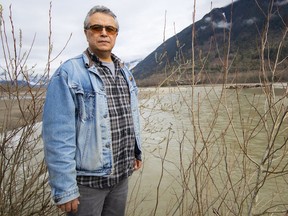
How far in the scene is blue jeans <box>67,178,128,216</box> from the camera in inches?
68.7

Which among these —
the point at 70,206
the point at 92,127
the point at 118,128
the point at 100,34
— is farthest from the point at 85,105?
the point at 70,206

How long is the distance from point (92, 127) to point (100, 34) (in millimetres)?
614

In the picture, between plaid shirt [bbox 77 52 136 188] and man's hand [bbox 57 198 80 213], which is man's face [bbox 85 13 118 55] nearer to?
plaid shirt [bbox 77 52 136 188]

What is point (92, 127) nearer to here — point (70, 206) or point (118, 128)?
point (118, 128)

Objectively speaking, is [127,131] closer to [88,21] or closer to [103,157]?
[103,157]

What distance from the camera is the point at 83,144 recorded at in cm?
169

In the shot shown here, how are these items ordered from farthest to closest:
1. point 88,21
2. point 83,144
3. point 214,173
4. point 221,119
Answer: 1. point 221,119
2. point 214,173
3. point 88,21
4. point 83,144

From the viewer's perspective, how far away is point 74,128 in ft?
5.34

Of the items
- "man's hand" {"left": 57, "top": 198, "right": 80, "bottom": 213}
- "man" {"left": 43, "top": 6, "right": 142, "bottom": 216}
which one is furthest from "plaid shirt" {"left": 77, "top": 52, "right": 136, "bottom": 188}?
"man's hand" {"left": 57, "top": 198, "right": 80, "bottom": 213}

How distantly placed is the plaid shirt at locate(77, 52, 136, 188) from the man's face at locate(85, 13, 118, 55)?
8cm

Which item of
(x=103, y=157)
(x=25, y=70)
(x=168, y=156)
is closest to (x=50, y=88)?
(x=103, y=157)

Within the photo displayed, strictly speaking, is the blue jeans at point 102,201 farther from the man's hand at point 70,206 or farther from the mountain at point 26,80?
the mountain at point 26,80

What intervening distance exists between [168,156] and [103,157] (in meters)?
6.24

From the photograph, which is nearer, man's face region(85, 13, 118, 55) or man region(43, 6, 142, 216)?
man region(43, 6, 142, 216)
